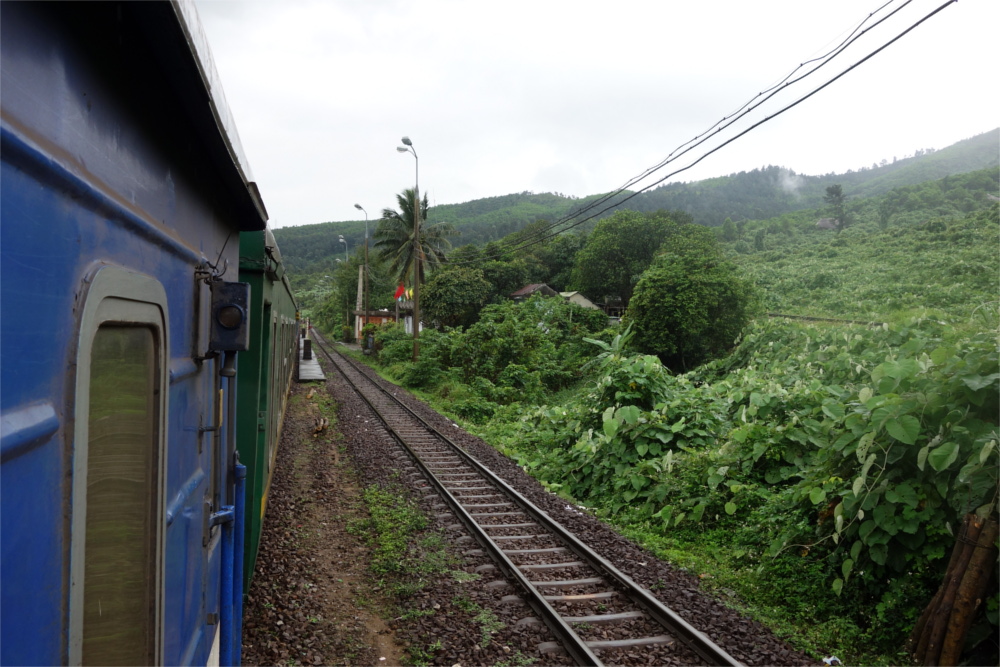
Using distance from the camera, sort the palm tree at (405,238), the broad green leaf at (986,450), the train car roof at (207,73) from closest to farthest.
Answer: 1. the train car roof at (207,73)
2. the broad green leaf at (986,450)
3. the palm tree at (405,238)

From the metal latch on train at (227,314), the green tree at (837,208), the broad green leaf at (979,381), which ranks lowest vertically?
the broad green leaf at (979,381)

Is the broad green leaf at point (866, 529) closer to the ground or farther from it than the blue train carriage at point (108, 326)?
closer to the ground

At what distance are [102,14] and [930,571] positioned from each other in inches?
245

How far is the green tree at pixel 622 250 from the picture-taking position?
45.7 metres

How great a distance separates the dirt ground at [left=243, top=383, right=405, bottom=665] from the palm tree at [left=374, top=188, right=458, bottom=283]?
2164cm

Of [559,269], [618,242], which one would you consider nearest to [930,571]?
[618,242]

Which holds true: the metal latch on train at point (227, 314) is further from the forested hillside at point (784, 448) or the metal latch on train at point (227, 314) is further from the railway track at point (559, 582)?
the forested hillside at point (784, 448)

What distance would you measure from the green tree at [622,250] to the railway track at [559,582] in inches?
1484

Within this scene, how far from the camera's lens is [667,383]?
11633 mm

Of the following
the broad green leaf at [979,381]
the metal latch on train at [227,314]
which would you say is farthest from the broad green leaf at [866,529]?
the metal latch on train at [227,314]

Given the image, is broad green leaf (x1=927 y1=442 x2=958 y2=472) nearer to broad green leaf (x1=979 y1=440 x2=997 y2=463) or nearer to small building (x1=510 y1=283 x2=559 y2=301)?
broad green leaf (x1=979 y1=440 x2=997 y2=463)

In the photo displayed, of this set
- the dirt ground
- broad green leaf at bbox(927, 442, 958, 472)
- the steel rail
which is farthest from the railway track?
broad green leaf at bbox(927, 442, 958, 472)

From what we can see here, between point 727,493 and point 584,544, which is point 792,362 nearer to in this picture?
point 727,493

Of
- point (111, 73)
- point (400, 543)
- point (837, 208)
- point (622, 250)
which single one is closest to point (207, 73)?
point (111, 73)
